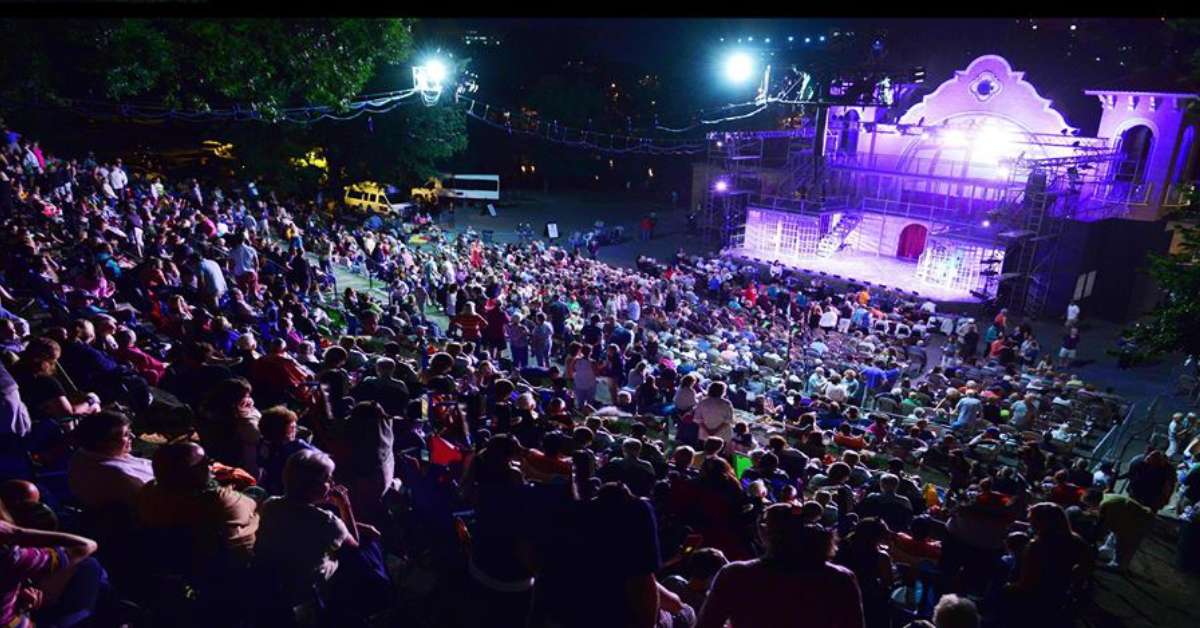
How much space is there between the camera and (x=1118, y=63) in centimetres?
3288

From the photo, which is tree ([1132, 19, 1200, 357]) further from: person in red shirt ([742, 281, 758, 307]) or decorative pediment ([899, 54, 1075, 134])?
decorative pediment ([899, 54, 1075, 134])

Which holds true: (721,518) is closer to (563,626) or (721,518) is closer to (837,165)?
(563,626)

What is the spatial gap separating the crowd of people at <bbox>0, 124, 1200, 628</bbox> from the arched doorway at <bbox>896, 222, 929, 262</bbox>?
19734mm

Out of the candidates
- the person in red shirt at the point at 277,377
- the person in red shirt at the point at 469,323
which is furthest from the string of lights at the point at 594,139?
the person in red shirt at the point at 277,377

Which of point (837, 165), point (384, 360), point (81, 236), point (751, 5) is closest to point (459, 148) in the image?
point (837, 165)

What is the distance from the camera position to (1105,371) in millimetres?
20719

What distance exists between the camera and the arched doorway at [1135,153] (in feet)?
88.8

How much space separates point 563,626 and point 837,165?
33.4 metres

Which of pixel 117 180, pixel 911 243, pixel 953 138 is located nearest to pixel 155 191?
pixel 117 180

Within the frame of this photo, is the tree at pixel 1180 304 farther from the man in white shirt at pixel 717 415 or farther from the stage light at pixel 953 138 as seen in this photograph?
the stage light at pixel 953 138

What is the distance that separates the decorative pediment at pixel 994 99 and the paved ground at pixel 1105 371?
8.68 metres

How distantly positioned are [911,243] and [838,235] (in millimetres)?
3747

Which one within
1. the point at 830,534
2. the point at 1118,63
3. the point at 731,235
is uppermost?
the point at 1118,63

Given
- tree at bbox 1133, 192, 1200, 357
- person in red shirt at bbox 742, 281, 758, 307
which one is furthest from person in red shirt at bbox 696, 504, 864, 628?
person in red shirt at bbox 742, 281, 758, 307
